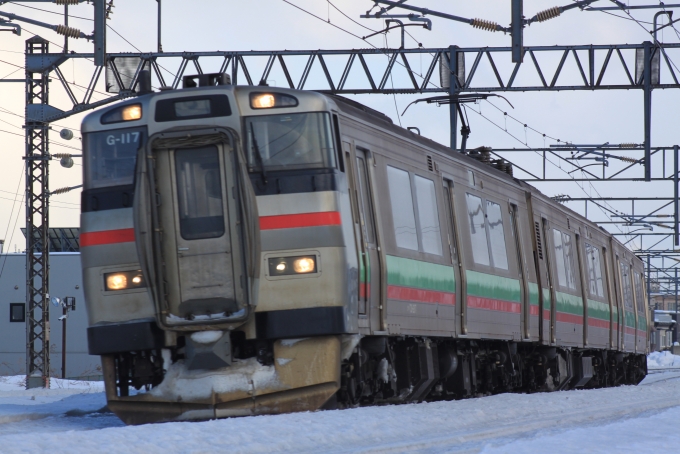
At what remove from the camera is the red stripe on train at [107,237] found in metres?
10.4

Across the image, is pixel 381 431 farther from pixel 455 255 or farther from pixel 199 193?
pixel 455 255

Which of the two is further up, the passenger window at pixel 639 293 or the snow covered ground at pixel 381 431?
the passenger window at pixel 639 293

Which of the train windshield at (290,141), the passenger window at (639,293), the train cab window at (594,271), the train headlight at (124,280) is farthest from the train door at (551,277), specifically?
the passenger window at (639,293)

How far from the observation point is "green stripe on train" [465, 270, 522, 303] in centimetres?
1399

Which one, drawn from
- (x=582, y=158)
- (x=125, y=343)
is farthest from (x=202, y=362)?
(x=582, y=158)

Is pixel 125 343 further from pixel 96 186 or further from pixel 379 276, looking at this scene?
pixel 379 276

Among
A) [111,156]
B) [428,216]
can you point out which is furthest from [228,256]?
[428,216]

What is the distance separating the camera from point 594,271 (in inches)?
859

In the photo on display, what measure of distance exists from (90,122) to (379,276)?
3.16m

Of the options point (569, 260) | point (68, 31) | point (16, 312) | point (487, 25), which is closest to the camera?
point (569, 260)

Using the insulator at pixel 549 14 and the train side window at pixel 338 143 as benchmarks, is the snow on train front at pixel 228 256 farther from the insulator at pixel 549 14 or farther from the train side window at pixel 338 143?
the insulator at pixel 549 14

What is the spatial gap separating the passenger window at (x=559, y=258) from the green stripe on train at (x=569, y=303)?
0.24m

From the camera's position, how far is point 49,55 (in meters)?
25.5

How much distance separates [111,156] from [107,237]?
0.78 meters
